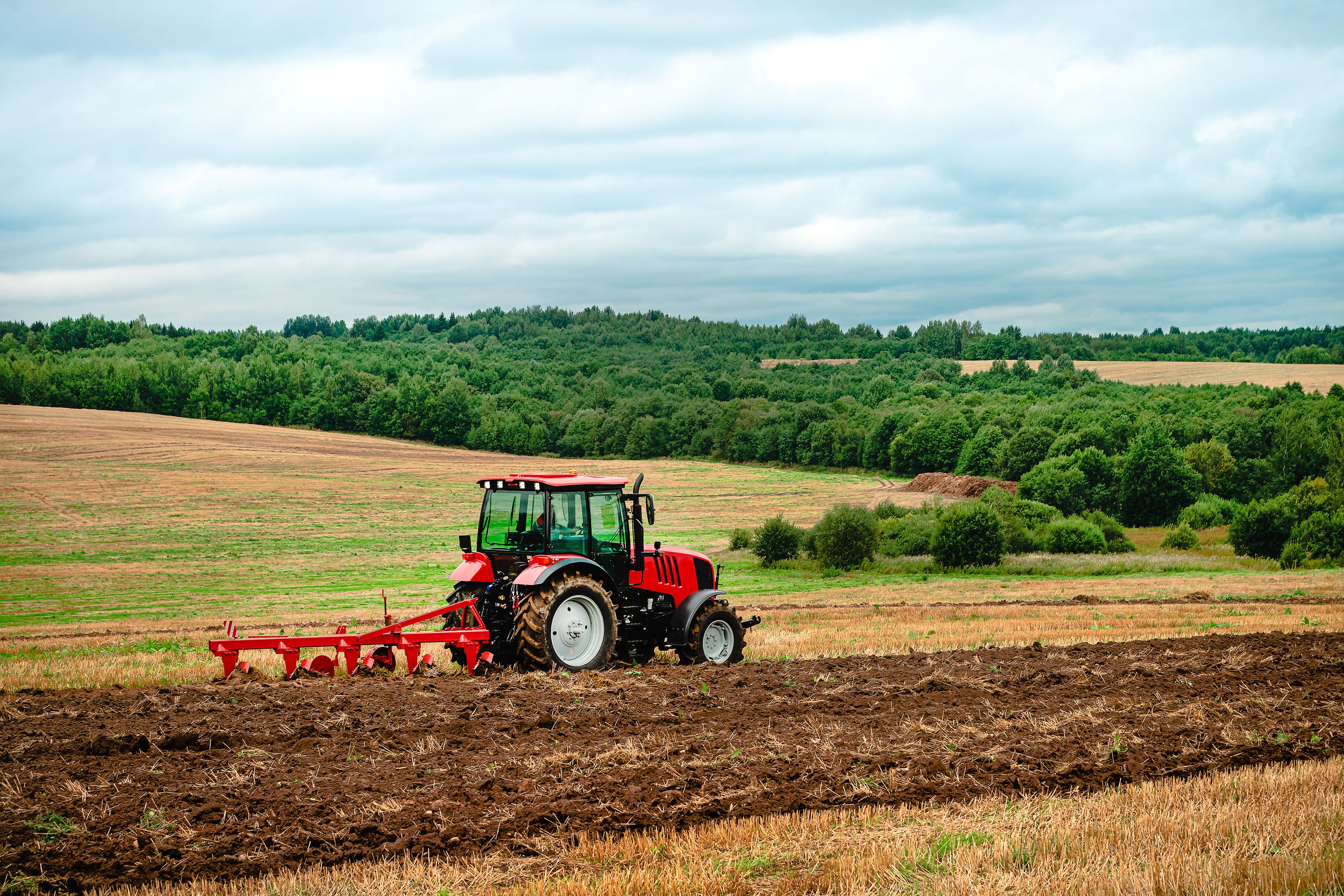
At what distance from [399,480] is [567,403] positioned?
33.4 metres

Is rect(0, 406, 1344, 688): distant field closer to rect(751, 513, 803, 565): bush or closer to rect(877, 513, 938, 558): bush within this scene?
rect(751, 513, 803, 565): bush

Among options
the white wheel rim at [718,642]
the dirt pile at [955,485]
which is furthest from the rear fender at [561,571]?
the dirt pile at [955,485]

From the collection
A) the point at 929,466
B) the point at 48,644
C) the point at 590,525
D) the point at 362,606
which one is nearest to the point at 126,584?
the point at 362,606

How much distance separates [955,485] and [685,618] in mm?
59655

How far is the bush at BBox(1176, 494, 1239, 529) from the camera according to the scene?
209 feet

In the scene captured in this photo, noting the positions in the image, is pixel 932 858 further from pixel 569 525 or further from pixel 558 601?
pixel 569 525

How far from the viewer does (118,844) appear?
6.38 metres

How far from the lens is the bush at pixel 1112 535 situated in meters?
52.2

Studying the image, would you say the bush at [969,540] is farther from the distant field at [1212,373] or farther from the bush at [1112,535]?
the distant field at [1212,373]

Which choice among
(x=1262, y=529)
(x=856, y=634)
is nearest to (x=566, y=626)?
(x=856, y=634)

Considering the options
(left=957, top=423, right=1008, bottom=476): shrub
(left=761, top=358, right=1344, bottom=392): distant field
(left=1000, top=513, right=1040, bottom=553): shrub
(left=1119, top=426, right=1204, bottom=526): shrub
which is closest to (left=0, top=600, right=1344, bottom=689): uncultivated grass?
(left=1000, top=513, right=1040, bottom=553): shrub

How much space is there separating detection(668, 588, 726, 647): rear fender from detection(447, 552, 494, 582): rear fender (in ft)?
7.78

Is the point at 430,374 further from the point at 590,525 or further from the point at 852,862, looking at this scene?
the point at 852,862

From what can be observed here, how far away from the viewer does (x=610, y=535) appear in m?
13.2
